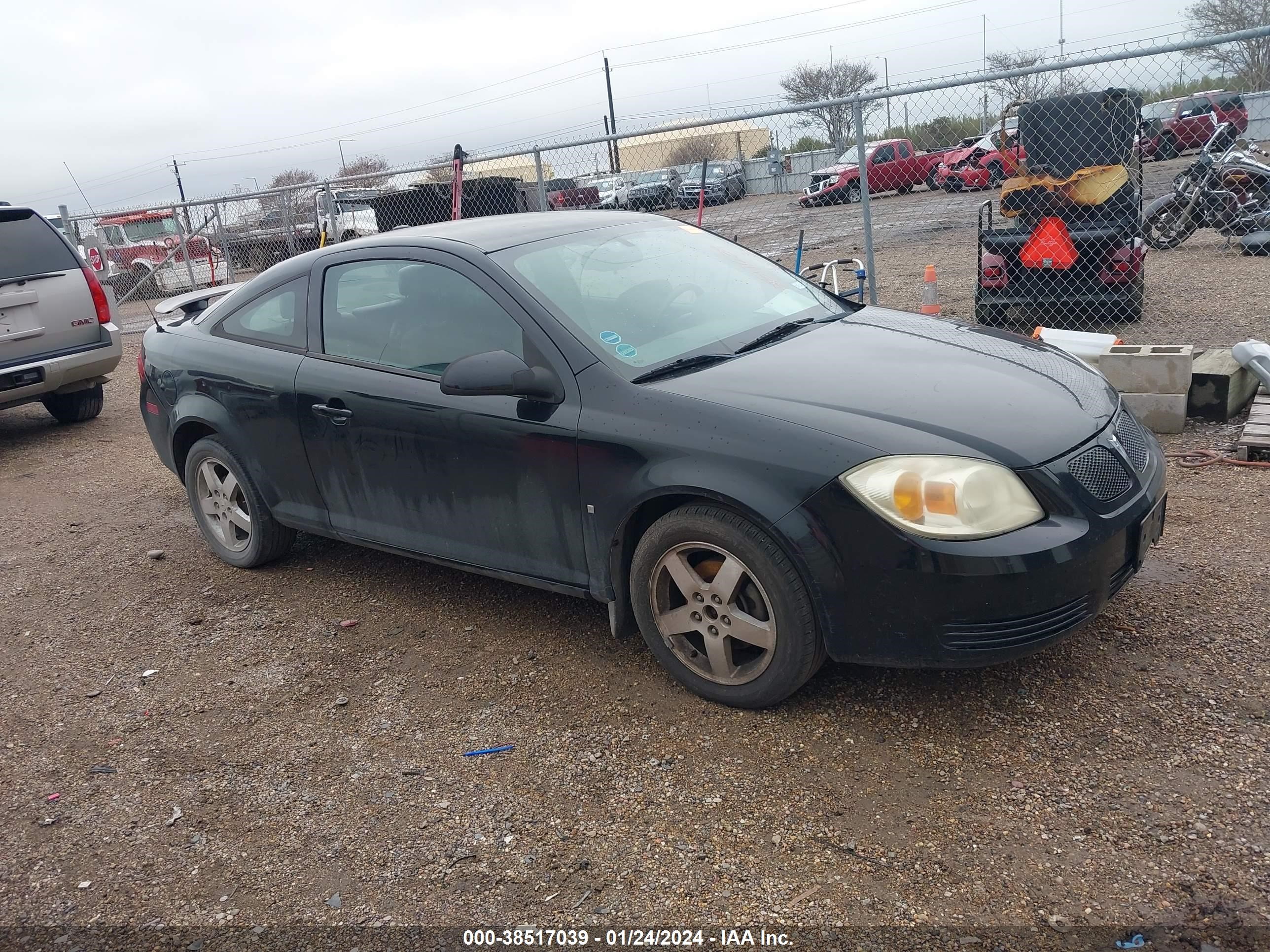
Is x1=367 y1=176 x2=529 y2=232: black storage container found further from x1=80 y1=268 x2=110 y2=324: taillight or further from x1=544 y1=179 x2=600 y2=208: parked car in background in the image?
x1=80 y1=268 x2=110 y2=324: taillight

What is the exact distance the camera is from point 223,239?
14.0 m

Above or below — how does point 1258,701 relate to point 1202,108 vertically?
below

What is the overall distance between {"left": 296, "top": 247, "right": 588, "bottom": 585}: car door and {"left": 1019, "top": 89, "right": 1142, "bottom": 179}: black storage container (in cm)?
650

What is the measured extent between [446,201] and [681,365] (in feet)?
27.3

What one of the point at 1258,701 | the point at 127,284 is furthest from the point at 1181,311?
the point at 127,284

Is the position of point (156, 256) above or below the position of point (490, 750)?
above

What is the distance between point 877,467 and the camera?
2846 millimetres

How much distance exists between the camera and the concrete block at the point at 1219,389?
18.4 ft

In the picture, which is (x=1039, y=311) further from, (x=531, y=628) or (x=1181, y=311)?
(x=531, y=628)

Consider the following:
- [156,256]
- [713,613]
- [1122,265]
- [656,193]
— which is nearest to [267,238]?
[156,256]

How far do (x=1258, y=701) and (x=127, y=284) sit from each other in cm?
2015

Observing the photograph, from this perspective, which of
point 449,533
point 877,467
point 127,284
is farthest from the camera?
point 127,284

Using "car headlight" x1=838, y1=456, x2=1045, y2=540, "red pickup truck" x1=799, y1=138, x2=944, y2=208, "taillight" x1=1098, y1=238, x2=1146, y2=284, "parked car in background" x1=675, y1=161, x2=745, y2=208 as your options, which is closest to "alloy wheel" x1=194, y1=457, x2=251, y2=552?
"car headlight" x1=838, y1=456, x2=1045, y2=540

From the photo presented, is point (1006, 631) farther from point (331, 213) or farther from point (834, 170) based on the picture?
point (834, 170)
